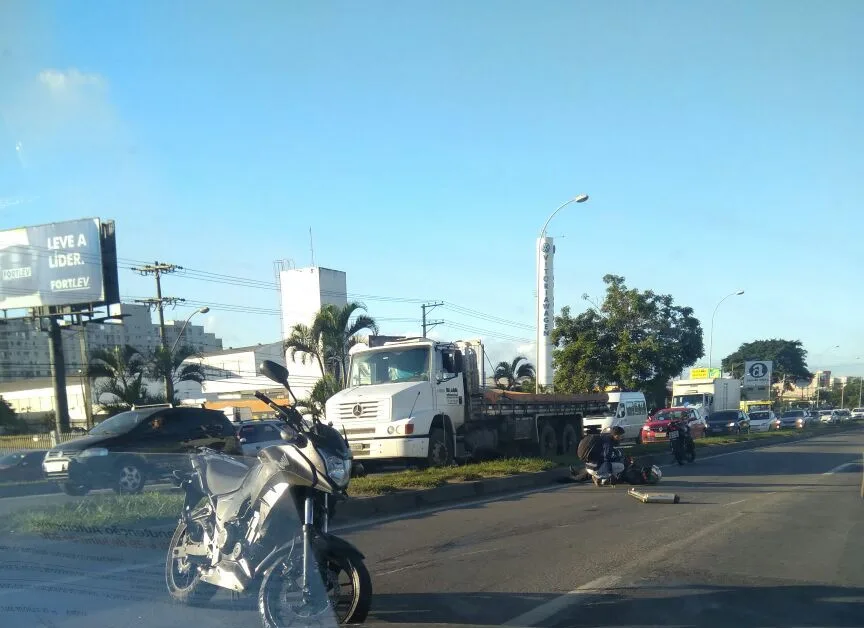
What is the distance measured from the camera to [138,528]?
538cm

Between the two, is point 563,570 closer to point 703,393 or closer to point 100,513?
point 100,513

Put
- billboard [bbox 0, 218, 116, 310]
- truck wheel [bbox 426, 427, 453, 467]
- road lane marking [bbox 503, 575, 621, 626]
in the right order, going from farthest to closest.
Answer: billboard [bbox 0, 218, 116, 310] < truck wheel [bbox 426, 427, 453, 467] < road lane marking [bbox 503, 575, 621, 626]

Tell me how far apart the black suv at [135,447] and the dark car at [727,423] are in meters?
30.1

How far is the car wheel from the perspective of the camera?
18.0 ft

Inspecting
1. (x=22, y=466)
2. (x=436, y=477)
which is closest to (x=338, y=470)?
(x=22, y=466)

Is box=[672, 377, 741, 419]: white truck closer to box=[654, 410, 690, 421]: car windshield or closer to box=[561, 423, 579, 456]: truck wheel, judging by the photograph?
box=[654, 410, 690, 421]: car windshield

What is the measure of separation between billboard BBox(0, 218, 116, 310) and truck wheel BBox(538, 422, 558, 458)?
2108 centimetres

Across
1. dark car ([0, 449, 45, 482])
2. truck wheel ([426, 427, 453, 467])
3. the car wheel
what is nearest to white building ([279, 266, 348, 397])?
truck wheel ([426, 427, 453, 467])

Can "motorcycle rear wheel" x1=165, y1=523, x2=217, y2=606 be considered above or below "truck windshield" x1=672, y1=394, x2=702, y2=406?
above

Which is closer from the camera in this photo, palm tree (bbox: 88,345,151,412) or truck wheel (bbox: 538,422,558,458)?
truck wheel (bbox: 538,422,558,458)

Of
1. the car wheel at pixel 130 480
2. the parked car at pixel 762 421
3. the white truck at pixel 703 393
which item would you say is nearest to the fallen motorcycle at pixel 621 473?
the car wheel at pixel 130 480

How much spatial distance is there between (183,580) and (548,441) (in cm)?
1709

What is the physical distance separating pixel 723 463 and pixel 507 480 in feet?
27.4

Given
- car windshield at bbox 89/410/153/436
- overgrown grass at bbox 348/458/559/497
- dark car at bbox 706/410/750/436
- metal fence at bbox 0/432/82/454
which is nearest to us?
metal fence at bbox 0/432/82/454
